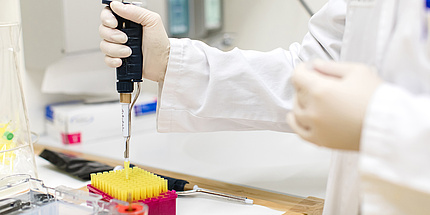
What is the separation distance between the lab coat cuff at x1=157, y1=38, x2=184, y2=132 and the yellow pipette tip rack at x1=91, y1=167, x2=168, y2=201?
148 millimetres

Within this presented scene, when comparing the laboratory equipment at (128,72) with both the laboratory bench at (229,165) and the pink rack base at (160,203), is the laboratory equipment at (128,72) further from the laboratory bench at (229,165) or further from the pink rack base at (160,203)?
the laboratory bench at (229,165)

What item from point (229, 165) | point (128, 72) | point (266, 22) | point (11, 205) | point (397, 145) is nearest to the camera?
point (397, 145)

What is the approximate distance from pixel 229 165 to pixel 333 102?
0.68 metres

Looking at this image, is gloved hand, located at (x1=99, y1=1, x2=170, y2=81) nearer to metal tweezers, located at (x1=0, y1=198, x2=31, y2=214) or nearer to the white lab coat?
the white lab coat

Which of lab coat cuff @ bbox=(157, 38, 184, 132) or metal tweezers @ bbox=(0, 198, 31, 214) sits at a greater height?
lab coat cuff @ bbox=(157, 38, 184, 132)

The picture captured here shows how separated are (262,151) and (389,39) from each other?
2.34 feet

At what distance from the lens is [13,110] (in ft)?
3.18

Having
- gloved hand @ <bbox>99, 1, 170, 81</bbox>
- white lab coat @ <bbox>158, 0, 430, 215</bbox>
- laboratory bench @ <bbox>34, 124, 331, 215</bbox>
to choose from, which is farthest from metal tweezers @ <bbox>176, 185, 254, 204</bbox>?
gloved hand @ <bbox>99, 1, 170, 81</bbox>

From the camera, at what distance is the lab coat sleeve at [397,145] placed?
1.72ft

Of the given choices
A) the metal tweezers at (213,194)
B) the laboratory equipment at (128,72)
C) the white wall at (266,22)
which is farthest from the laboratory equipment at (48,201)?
the white wall at (266,22)

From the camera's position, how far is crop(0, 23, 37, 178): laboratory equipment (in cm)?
94

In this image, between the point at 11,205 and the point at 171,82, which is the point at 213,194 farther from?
the point at 11,205

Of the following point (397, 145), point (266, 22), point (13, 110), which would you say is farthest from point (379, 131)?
point (266, 22)

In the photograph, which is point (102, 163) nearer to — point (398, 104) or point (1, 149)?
point (1, 149)
